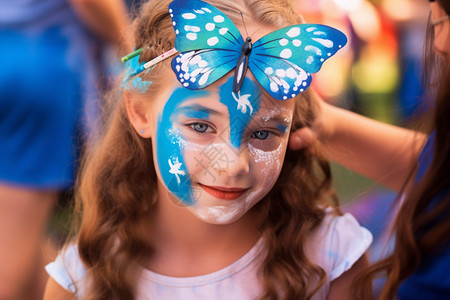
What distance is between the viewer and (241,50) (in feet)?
4.06

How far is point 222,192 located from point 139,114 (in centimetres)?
33

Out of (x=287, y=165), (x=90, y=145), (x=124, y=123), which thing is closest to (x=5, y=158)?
(x=90, y=145)

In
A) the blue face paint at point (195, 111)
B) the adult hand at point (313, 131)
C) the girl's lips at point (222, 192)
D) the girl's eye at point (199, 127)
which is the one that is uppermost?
the blue face paint at point (195, 111)

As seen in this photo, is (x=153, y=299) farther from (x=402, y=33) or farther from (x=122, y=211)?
(x=402, y=33)

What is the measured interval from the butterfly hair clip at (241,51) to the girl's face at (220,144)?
0.10 ft

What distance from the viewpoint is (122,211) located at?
1.56 metres

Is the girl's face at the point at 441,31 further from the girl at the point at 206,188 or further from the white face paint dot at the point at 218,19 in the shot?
the white face paint dot at the point at 218,19

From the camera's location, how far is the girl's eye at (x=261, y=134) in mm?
1283

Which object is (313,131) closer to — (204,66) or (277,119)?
(277,119)

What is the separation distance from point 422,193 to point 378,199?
1.09 meters

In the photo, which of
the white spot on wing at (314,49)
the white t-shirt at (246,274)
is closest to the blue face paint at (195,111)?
the white spot on wing at (314,49)

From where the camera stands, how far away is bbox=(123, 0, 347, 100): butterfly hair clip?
1230mm

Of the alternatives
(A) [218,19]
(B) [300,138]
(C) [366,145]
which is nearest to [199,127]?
(A) [218,19]

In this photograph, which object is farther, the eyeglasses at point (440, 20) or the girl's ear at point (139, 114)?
the girl's ear at point (139, 114)
